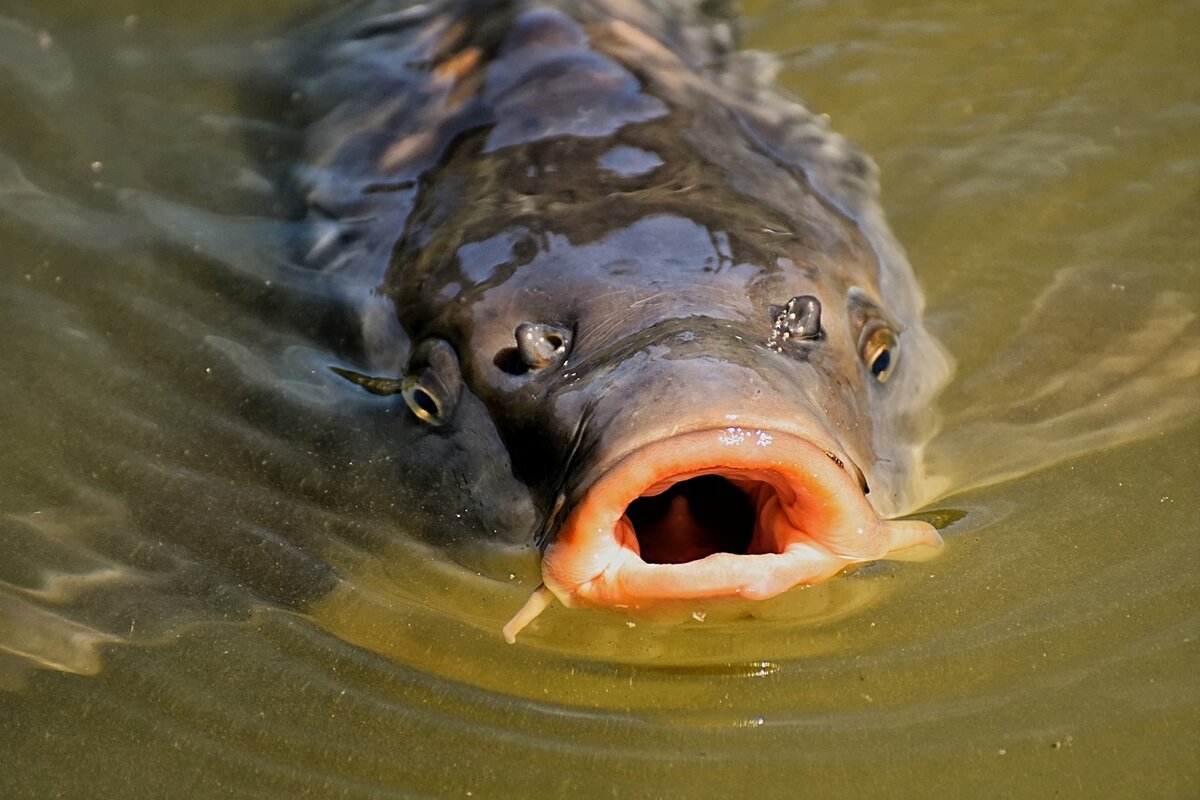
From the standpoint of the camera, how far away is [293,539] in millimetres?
3094

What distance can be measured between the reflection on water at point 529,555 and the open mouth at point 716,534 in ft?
0.49

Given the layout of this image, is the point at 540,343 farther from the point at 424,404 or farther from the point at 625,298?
the point at 424,404

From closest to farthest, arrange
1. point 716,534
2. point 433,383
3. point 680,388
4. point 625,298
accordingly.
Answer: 1. point 680,388
2. point 716,534
3. point 625,298
4. point 433,383

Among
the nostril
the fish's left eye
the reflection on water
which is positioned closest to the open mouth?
the reflection on water

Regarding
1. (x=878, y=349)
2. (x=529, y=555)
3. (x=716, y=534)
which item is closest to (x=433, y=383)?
(x=529, y=555)

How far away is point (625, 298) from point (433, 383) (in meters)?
0.53

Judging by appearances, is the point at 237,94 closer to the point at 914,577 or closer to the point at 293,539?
the point at 293,539

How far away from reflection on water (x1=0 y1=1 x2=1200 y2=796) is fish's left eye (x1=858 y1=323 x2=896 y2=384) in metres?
0.27

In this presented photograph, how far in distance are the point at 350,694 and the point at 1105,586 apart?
151 cm

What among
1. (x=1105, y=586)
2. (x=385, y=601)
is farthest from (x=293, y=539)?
(x=1105, y=586)

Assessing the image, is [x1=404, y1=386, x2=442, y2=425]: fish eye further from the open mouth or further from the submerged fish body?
the open mouth

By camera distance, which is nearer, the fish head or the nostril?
the fish head

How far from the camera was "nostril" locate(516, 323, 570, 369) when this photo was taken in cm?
290

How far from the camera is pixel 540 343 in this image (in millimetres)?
2904
